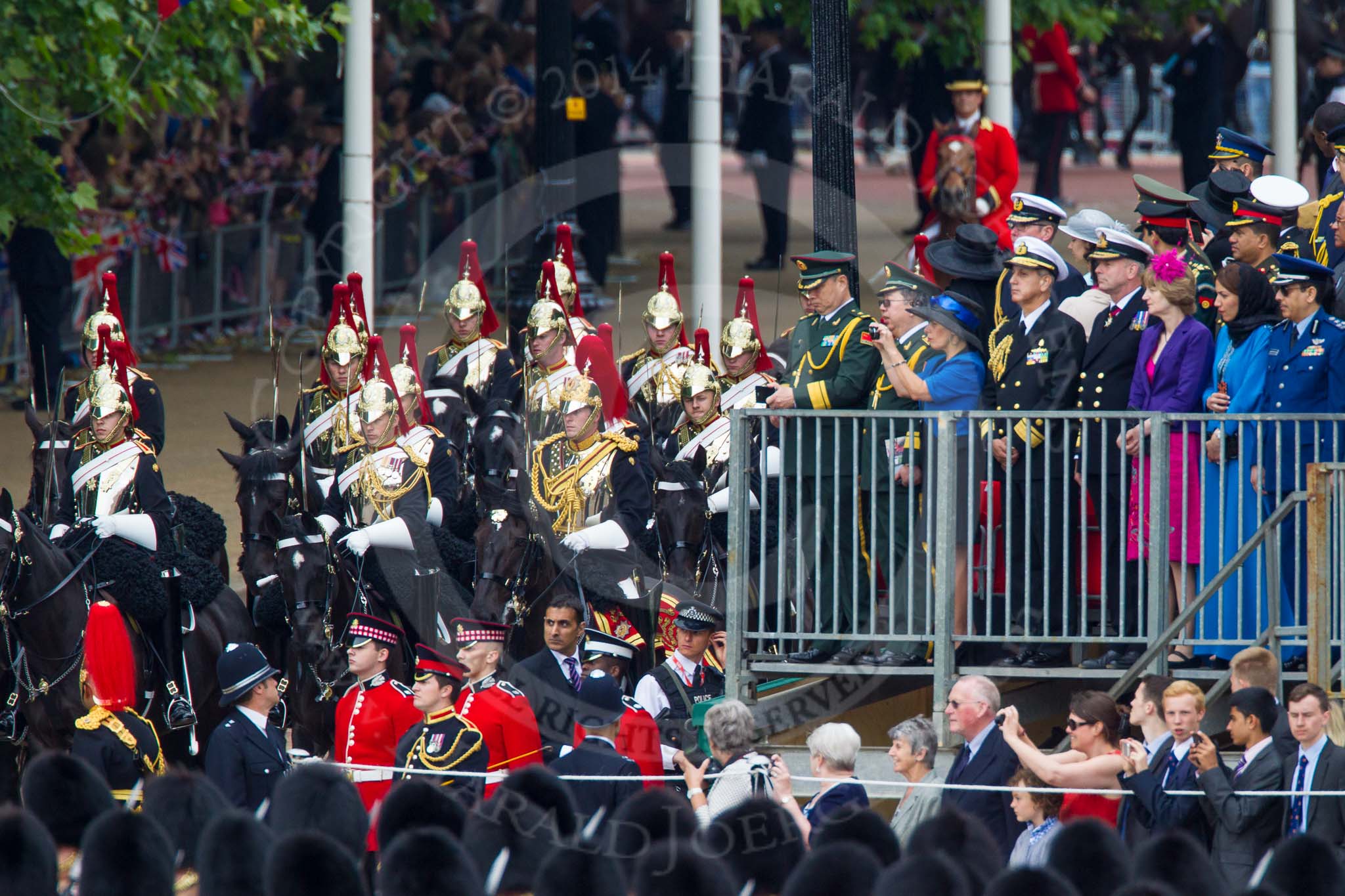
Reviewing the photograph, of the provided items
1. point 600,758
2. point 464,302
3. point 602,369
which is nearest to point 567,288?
point 464,302

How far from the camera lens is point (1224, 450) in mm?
10406

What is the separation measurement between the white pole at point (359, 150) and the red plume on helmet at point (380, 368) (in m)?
2.79

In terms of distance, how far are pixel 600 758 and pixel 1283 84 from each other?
12.1m

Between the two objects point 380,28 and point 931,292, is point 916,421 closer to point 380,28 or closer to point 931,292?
point 931,292

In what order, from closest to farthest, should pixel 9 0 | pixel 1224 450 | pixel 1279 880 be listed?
pixel 1279 880 → pixel 1224 450 → pixel 9 0

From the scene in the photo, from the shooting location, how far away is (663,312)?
14.7 meters

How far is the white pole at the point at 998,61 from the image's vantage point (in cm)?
1889

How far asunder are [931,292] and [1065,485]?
126 cm

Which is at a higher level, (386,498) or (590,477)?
(590,477)

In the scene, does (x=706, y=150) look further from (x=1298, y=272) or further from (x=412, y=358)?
(x=1298, y=272)

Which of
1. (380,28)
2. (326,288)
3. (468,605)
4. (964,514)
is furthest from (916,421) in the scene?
(380,28)

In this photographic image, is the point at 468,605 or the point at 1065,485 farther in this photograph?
the point at 468,605

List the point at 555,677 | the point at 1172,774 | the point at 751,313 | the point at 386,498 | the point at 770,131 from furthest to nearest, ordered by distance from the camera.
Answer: the point at 770,131, the point at 751,313, the point at 386,498, the point at 555,677, the point at 1172,774

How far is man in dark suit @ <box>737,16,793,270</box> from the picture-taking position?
20.7 metres
